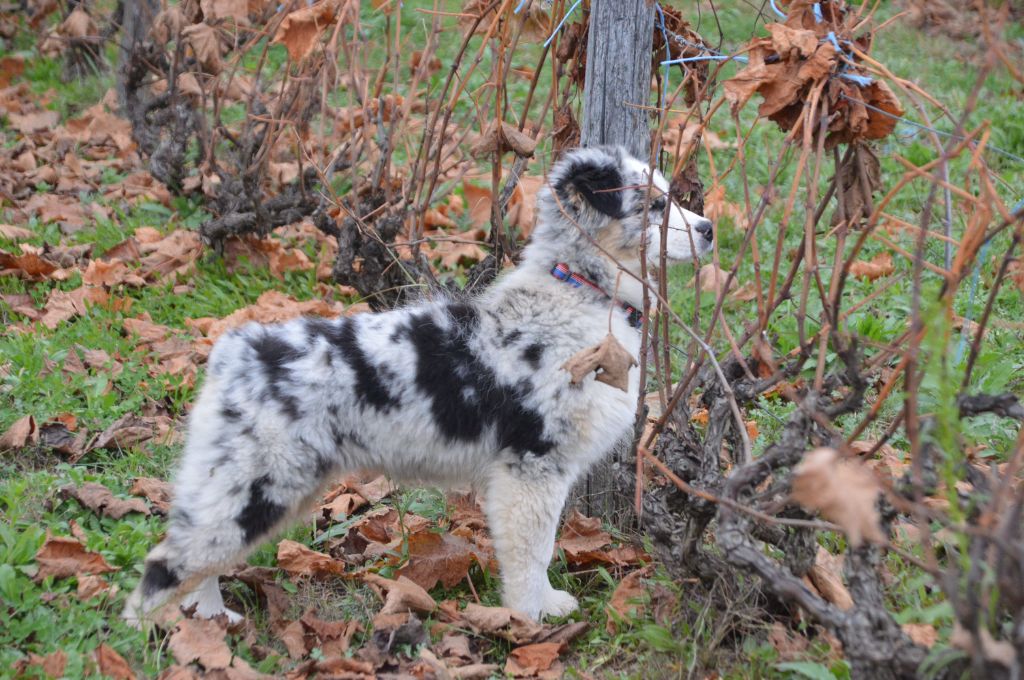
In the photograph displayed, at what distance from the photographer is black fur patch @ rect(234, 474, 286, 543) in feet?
11.9

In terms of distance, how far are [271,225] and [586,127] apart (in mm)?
2910

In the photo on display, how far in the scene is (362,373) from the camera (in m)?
3.84

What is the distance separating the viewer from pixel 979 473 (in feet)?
8.74

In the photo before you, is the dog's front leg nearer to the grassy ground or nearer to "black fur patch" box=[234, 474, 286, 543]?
the grassy ground

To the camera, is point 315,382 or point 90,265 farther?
point 90,265

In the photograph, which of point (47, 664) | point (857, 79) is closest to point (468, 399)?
point (47, 664)

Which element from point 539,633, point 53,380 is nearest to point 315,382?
point 539,633

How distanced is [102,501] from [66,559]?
1.62ft

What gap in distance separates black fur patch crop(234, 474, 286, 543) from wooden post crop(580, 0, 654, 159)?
6.58 ft

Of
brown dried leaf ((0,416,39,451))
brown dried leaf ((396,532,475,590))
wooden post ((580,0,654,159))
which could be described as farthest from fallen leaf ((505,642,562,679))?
brown dried leaf ((0,416,39,451))

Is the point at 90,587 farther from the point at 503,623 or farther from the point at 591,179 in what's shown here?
the point at 591,179

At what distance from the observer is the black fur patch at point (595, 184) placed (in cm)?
405

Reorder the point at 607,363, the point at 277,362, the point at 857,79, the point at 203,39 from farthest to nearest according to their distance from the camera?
1. the point at 203,39
2. the point at 277,362
3. the point at 607,363
4. the point at 857,79

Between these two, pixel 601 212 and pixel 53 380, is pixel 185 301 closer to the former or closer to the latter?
pixel 53 380
